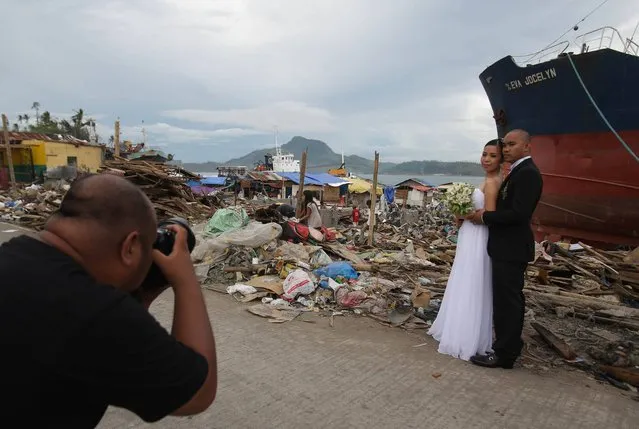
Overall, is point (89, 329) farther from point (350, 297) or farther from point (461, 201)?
point (350, 297)

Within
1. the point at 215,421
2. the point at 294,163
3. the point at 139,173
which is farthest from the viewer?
the point at 294,163

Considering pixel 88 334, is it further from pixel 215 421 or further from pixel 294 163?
pixel 294 163

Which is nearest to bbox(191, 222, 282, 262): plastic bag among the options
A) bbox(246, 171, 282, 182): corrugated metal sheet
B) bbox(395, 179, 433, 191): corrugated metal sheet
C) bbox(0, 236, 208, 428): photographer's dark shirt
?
bbox(0, 236, 208, 428): photographer's dark shirt

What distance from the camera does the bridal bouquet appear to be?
3891 mm

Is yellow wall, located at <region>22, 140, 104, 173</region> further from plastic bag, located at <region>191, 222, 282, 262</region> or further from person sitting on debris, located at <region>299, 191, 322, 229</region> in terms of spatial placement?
plastic bag, located at <region>191, 222, 282, 262</region>

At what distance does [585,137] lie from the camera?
→ 9.36m

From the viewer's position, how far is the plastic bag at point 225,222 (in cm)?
867

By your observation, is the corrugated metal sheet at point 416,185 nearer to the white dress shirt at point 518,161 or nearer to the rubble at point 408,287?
the rubble at point 408,287

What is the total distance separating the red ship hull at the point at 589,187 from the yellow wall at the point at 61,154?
2183cm

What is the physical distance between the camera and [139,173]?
12.1 metres

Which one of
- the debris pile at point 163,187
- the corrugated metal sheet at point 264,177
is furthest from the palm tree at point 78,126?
the debris pile at point 163,187

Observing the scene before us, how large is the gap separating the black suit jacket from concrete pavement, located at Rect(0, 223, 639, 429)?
1.07 meters

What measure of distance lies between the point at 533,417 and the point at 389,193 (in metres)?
26.0

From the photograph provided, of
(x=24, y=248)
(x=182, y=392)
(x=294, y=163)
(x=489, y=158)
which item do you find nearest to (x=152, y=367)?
(x=182, y=392)
